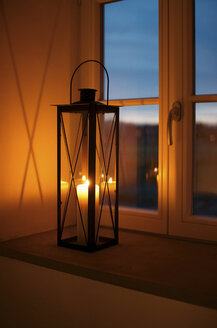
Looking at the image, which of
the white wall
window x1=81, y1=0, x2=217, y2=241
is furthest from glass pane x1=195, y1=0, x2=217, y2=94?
the white wall

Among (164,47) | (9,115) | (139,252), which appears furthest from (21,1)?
(139,252)

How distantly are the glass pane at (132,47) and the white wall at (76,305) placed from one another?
94 centimetres

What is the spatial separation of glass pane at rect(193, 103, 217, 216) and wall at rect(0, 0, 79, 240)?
2.28 ft

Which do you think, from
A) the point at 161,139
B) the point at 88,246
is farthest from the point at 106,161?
the point at 88,246

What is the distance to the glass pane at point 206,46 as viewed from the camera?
64.2 inches

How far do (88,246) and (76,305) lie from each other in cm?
23

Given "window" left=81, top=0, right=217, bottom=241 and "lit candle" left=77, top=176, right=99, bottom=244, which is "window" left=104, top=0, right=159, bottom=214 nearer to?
"window" left=81, top=0, right=217, bottom=241

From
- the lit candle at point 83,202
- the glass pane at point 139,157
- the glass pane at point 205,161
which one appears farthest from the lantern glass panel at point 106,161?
the glass pane at point 205,161

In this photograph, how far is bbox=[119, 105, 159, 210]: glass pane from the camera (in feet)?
5.98

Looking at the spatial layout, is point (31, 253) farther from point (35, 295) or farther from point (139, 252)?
point (139, 252)

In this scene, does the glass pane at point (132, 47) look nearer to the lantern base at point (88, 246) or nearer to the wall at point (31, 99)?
the wall at point (31, 99)

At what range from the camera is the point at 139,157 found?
187cm

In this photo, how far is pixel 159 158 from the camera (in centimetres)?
176

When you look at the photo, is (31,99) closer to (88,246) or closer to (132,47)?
(132,47)
